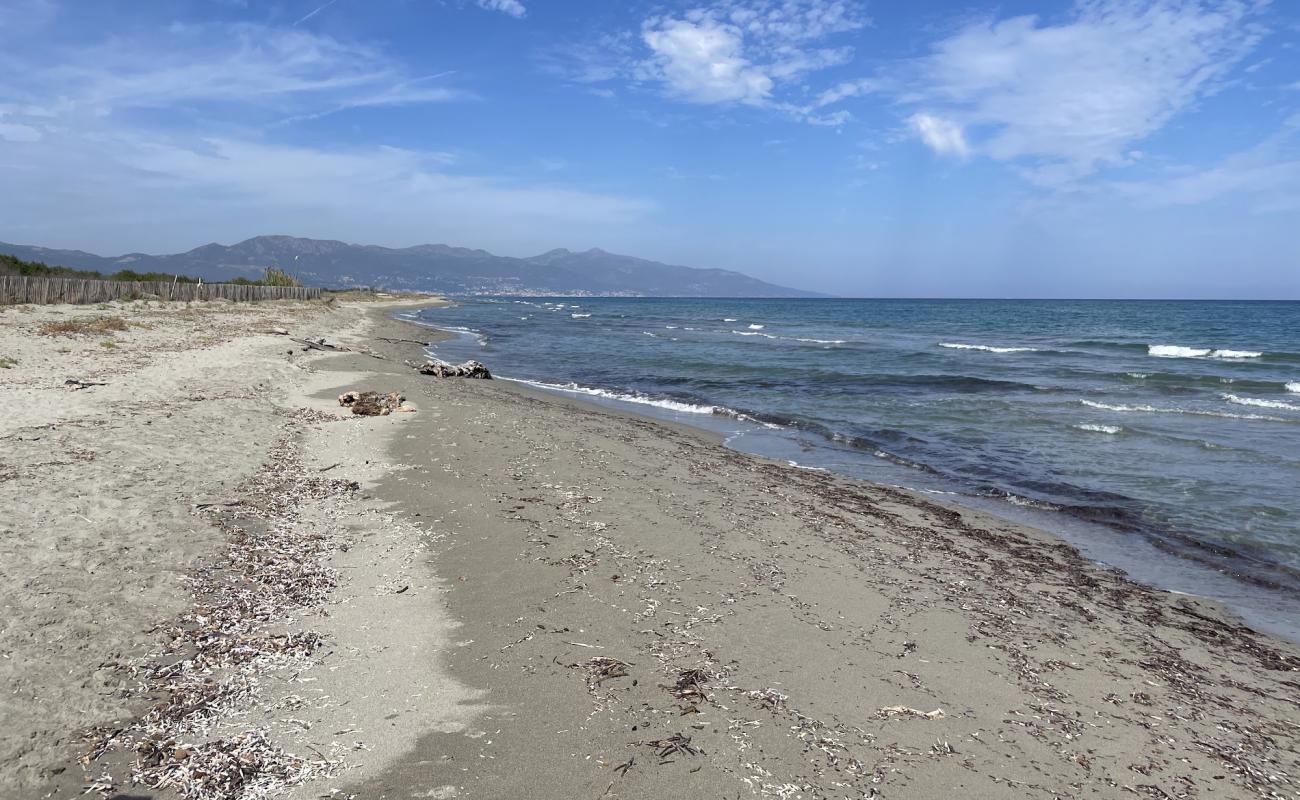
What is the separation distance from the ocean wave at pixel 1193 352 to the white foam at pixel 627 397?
95.4ft

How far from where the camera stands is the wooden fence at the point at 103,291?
26786 mm

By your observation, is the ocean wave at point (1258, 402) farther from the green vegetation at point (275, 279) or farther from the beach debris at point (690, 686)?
the green vegetation at point (275, 279)

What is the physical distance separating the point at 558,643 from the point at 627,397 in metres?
16.3

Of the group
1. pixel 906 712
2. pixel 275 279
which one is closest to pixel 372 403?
pixel 906 712

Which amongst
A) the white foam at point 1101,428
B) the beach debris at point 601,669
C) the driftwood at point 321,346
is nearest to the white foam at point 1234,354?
the white foam at point 1101,428

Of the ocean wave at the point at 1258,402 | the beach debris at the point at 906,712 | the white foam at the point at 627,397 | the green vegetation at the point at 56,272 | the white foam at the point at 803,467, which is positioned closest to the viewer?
the beach debris at the point at 906,712

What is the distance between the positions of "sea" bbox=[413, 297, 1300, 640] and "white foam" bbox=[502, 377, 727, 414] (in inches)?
3.9

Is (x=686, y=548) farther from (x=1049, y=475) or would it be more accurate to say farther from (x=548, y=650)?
(x=1049, y=475)

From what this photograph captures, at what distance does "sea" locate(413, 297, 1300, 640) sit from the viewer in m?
9.02

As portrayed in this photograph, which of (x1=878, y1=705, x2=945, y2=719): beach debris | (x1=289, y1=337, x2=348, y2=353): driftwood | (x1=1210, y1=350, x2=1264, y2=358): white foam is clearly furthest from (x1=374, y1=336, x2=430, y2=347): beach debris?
(x1=1210, y1=350, x2=1264, y2=358): white foam

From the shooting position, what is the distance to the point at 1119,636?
6094 millimetres

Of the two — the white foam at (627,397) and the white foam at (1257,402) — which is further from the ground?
the white foam at (1257,402)

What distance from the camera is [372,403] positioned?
1345 cm

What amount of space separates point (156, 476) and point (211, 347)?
14715 mm
